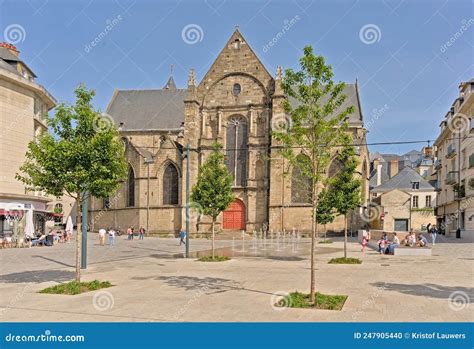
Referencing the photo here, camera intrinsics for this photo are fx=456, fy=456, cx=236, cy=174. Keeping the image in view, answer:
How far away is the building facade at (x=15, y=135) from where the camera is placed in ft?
115

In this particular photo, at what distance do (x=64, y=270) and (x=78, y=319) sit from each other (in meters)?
9.61

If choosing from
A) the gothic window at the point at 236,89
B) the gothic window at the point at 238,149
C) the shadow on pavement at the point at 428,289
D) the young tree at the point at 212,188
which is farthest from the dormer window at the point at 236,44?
the shadow on pavement at the point at 428,289

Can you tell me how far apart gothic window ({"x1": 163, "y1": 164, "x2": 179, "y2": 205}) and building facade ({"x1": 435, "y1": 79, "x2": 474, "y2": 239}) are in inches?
1083

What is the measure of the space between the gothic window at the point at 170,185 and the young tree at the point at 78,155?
36313 mm

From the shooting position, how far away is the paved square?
923 cm

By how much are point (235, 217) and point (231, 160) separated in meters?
6.07

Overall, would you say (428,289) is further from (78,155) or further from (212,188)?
(212,188)

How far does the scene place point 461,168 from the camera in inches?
1668

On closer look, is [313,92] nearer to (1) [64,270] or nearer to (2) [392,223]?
(1) [64,270]

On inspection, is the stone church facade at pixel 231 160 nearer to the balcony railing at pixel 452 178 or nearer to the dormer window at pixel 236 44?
the dormer window at pixel 236 44

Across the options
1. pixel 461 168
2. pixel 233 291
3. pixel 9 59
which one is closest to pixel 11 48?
pixel 9 59

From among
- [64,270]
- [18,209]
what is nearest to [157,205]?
[18,209]

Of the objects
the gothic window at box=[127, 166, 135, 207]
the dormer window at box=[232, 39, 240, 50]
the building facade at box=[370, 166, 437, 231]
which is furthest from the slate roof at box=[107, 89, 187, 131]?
the building facade at box=[370, 166, 437, 231]

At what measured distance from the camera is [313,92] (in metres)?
11.2
